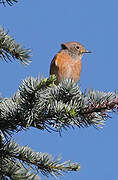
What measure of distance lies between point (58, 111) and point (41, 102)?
0.35 feet

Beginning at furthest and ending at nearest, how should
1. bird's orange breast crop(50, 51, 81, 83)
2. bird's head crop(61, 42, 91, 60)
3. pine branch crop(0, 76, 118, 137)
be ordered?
bird's head crop(61, 42, 91, 60), bird's orange breast crop(50, 51, 81, 83), pine branch crop(0, 76, 118, 137)

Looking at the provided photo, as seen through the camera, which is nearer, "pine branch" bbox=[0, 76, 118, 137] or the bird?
"pine branch" bbox=[0, 76, 118, 137]

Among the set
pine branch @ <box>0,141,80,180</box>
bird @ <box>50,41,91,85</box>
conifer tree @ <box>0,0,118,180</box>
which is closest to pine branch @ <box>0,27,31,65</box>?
conifer tree @ <box>0,0,118,180</box>

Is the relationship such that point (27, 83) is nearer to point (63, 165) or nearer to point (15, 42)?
point (15, 42)

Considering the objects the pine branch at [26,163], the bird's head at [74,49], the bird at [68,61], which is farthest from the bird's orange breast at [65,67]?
the pine branch at [26,163]

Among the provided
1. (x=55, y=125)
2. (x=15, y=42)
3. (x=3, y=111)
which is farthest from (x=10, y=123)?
(x=15, y=42)

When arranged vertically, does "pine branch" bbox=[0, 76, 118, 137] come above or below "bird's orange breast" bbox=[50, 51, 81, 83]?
below

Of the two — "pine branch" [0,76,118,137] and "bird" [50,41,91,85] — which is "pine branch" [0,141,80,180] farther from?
"bird" [50,41,91,85]

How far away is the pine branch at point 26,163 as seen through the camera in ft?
7.54

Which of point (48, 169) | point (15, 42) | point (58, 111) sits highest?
point (15, 42)

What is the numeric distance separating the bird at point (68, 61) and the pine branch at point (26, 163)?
11.2 ft

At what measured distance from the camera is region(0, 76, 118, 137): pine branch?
6.83ft

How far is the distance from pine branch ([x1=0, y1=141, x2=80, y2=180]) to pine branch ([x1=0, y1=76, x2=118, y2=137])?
17 cm

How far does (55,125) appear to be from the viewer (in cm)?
218
